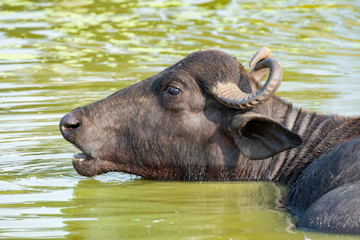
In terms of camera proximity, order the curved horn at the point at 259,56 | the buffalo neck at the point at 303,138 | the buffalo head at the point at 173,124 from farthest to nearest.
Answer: the curved horn at the point at 259,56 → the buffalo head at the point at 173,124 → the buffalo neck at the point at 303,138

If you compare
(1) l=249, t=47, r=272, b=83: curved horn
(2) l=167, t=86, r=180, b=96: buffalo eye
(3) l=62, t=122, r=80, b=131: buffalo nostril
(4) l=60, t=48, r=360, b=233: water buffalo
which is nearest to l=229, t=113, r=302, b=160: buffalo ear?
(4) l=60, t=48, r=360, b=233: water buffalo

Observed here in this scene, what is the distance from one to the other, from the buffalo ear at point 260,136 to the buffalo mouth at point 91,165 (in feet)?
5.06

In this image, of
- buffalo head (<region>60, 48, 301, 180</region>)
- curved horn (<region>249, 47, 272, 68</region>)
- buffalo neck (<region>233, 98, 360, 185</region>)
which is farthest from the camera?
curved horn (<region>249, 47, 272, 68</region>)

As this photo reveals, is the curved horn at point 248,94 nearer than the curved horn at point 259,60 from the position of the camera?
Yes

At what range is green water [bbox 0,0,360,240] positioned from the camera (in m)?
8.88

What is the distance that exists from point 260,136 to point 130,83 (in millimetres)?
7811

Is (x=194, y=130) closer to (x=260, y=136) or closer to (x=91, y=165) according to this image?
(x=260, y=136)

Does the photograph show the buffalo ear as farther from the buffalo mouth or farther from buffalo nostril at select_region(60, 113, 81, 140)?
buffalo nostril at select_region(60, 113, 81, 140)

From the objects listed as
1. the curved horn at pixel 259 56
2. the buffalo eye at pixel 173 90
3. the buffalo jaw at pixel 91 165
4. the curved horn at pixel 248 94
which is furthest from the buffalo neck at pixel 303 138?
the buffalo jaw at pixel 91 165

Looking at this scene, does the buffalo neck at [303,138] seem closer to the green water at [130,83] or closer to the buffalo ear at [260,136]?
the green water at [130,83]

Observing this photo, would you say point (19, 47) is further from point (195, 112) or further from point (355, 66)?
point (195, 112)

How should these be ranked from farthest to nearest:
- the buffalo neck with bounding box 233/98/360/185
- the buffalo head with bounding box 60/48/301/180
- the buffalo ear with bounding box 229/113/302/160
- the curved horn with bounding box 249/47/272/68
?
1. the curved horn with bounding box 249/47/272/68
2. the buffalo head with bounding box 60/48/301/180
3. the buffalo neck with bounding box 233/98/360/185
4. the buffalo ear with bounding box 229/113/302/160

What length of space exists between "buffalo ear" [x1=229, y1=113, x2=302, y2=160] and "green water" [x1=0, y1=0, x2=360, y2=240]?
0.50 m

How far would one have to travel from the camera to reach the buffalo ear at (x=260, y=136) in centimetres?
984
